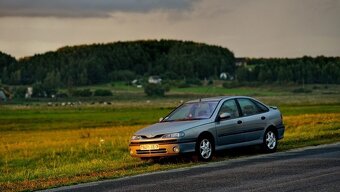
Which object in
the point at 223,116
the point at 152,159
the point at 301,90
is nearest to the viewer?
the point at 223,116

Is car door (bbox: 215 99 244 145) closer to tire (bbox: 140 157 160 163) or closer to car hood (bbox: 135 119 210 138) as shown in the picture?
car hood (bbox: 135 119 210 138)

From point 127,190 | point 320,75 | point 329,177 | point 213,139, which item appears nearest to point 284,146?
point 213,139

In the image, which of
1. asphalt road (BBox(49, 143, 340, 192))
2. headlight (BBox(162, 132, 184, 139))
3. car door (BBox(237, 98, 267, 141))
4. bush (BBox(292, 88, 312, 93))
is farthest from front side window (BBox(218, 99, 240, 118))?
bush (BBox(292, 88, 312, 93))

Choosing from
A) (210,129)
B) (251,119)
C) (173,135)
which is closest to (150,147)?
(173,135)

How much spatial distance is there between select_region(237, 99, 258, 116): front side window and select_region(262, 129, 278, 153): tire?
0.65 meters

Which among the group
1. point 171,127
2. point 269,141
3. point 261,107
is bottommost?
point 269,141

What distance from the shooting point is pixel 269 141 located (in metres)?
19.8

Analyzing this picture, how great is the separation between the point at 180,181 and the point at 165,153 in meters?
3.37

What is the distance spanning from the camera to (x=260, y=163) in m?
16.9

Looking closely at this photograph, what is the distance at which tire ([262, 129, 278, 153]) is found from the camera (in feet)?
64.5

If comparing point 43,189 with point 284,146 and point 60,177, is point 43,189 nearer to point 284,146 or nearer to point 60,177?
point 60,177

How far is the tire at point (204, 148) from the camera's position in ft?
58.2

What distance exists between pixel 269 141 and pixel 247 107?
3.45 ft

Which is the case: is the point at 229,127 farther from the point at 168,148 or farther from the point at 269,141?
the point at 168,148
